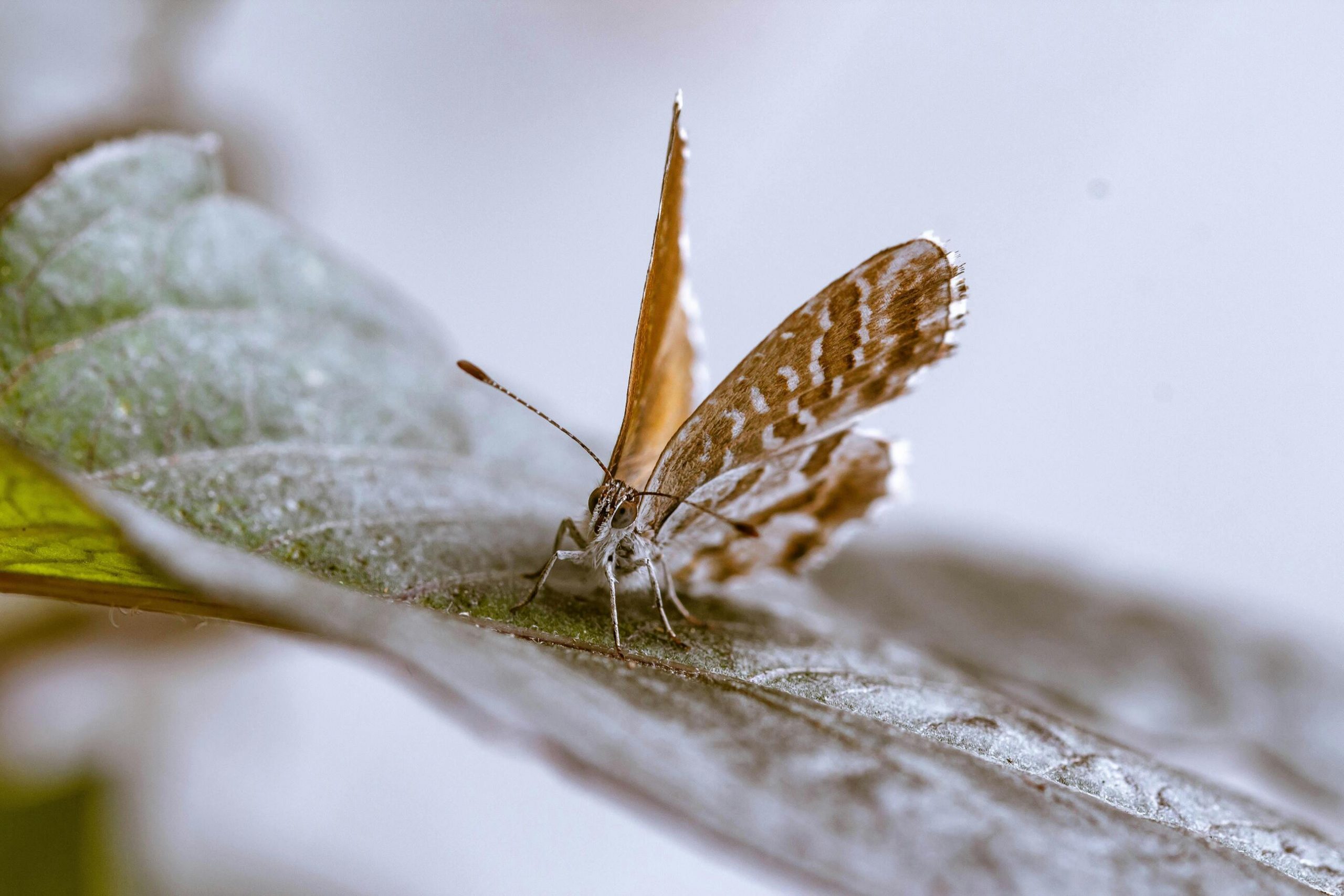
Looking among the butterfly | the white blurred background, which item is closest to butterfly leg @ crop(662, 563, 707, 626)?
the butterfly

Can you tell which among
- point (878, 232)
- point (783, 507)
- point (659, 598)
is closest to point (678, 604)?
point (659, 598)

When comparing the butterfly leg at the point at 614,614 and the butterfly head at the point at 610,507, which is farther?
the butterfly head at the point at 610,507

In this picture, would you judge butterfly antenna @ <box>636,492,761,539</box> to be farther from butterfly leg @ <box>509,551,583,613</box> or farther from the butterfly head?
butterfly leg @ <box>509,551,583,613</box>

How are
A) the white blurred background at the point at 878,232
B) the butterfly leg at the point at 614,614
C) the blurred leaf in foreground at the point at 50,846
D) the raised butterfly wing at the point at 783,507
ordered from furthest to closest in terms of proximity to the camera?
1. the white blurred background at the point at 878,232
2. the blurred leaf in foreground at the point at 50,846
3. the raised butterfly wing at the point at 783,507
4. the butterfly leg at the point at 614,614

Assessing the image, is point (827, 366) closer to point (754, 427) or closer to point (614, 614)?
point (754, 427)

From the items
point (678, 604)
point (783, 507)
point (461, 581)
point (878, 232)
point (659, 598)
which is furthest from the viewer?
point (878, 232)

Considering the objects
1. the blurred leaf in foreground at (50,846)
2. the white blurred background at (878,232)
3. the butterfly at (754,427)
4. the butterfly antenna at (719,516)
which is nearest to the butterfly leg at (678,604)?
the butterfly at (754,427)

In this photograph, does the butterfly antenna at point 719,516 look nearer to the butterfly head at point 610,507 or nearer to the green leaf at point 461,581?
the butterfly head at point 610,507
